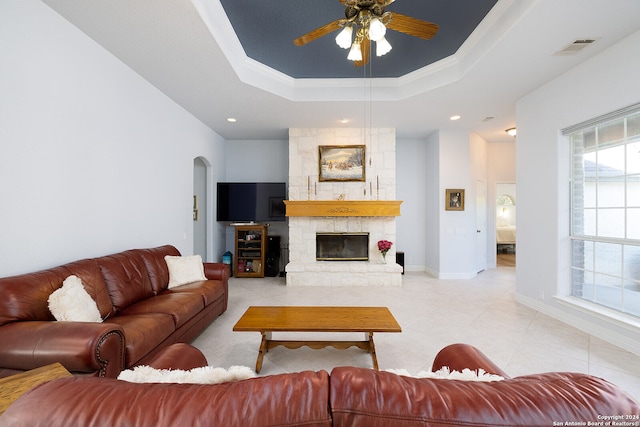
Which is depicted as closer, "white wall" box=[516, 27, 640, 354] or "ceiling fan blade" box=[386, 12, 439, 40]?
"ceiling fan blade" box=[386, 12, 439, 40]

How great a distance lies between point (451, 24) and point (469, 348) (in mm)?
3144

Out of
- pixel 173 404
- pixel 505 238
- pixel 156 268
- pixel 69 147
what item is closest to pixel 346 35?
pixel 173 404

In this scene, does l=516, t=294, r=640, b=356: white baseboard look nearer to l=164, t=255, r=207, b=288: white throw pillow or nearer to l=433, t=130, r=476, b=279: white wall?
l=433, t=130, r=476, b=279: white wall

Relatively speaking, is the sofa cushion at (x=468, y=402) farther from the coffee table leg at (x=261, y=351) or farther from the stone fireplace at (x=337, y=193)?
the stone fireplace at (x=337, y=193)

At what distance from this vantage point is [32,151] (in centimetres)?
202

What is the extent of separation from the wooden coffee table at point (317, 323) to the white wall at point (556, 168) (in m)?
2.50

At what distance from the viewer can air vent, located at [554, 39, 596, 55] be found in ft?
8.43

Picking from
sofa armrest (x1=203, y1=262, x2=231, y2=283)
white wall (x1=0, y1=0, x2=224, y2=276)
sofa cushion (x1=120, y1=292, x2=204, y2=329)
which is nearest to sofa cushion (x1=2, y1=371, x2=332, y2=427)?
sofa cushion (x1=120, y1=292, x2=204, y2=329)

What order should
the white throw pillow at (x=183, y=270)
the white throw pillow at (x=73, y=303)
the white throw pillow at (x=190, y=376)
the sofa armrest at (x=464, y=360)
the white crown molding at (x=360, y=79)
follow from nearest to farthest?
the white throw pillow at (x=190, y=376) < the sofa armrest at (x=464, y=360) < the white throw pillow at (x=73, y=303) < the white crown molding at (x=360, y=79) < the white throw pillow at (x=183, y=270)

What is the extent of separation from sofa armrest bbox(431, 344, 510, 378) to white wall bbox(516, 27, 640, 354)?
2453 mm

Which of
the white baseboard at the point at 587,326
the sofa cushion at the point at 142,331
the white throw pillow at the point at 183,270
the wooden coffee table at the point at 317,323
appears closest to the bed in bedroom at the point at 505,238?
the white baseboard at the point at 587,326

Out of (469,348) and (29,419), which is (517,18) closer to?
(469,348)

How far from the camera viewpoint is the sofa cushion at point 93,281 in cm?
209

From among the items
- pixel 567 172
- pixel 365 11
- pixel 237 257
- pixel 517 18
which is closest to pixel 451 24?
pixel 517 18
